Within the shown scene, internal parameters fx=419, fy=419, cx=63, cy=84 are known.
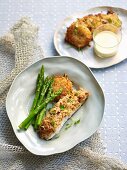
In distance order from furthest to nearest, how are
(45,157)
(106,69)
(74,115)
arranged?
(106,69)
(74,115)
(45,157)

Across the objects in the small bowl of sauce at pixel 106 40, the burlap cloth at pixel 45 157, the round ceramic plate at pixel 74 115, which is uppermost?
the small bowl of sauce at pixel 106 40

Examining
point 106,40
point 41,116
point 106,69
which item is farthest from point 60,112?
point 106,40

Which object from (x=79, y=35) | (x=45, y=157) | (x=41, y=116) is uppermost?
(x=79, y=35)

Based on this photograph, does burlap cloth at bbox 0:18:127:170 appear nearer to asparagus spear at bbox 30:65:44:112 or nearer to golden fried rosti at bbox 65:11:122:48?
asparagus spear at bbox 30:65:44:112

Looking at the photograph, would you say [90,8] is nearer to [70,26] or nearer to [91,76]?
[70,26]

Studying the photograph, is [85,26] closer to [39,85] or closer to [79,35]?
[79,35]

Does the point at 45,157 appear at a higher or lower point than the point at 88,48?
lower

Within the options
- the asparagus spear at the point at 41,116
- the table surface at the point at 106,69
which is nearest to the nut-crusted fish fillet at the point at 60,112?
the asparagus spear at the point at 41,116

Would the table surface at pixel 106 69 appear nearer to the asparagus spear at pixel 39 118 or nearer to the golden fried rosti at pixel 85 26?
the golden fried rosti at pixel 85 26

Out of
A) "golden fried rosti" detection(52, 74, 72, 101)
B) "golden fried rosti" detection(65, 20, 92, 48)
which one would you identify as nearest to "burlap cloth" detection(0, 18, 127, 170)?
"golden fried rosti" detection(52, 74, 72, 101)
